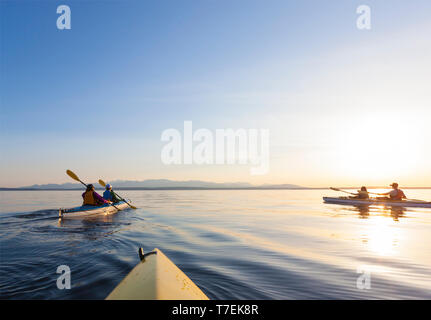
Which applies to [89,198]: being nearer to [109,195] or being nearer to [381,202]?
[109,195]

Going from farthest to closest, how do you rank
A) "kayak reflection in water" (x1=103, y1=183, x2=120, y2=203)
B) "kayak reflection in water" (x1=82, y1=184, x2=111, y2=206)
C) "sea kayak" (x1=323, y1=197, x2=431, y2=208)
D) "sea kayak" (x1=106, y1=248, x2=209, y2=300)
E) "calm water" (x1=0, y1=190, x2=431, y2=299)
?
"sea kayak" (x1=323, y1=197, x2=431, y2=208), "kayak reflection in water" (x1=103, y1=183, x2=120, y2=203), "kayak reflection in water" (x1=82, y1=184, x2=111, y2=206), "calm water" (x1=0, y1=190, x2=431, y2=299), "sea kayak" (x1=106, y1=248, x2=209, y2=300)

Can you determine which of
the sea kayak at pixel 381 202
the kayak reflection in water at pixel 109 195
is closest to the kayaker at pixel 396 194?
the sea kayak at pixel 381 202

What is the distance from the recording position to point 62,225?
13.6 meters

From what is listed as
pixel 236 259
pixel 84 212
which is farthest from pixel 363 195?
pixel 84 212

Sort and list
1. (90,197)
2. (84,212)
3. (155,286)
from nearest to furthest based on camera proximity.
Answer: (155,286) < (84,212) < (90,197)

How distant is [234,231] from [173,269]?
8111 millimetres

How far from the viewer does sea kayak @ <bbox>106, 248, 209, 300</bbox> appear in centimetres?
347

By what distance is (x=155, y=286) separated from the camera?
3773 millimetres

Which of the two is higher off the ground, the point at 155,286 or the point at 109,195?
the point at 155,286

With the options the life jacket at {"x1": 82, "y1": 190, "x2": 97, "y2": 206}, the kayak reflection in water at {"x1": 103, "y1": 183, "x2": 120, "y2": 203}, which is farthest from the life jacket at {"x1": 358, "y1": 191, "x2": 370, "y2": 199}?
the life jacket at {"x1": 82, "y1": 190, "x2": 97, "y2": 206}

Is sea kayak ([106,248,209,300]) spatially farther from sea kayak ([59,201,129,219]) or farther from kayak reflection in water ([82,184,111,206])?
kayak reflection in water ([82,184,111,206])
